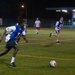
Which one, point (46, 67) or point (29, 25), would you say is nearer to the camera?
point (46, 67)

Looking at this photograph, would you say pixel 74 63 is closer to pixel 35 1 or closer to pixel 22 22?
pixel 22 22

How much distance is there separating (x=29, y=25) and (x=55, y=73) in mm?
70567

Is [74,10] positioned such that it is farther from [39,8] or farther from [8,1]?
[8,1]

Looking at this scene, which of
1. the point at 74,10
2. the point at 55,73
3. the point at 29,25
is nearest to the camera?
the point at 55,73

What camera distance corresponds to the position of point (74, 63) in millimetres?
15094

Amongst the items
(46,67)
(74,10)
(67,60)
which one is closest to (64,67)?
(46,67)

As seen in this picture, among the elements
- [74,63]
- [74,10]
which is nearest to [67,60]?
[74,63]

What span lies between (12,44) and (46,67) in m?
1.71

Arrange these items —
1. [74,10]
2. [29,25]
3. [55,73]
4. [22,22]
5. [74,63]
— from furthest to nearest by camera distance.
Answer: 1. [29,25]
2. [74,10]
3. [74,63]
4. [22,22]
5. [55,73]

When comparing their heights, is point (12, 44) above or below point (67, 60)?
above

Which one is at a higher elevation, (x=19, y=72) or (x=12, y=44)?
(x=12, y=44)

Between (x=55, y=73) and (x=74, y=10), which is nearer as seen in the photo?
(x=55, y=73)

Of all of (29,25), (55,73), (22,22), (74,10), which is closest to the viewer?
(55,73)

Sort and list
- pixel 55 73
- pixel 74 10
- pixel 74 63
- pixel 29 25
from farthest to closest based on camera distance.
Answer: pixel 29 25, pixel 74 10, pixel 74 63, pixel 55 73
